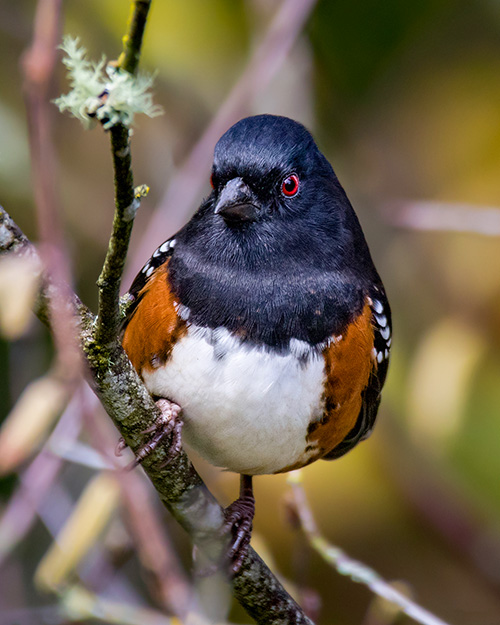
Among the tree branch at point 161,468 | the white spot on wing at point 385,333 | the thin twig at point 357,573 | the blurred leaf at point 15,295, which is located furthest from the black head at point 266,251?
the blurred leaf at point 15,295

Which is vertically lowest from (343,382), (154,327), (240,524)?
(240,524)

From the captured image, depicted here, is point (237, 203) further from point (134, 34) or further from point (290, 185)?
point (134, 34)

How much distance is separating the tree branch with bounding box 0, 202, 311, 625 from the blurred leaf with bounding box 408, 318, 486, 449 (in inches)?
56.2

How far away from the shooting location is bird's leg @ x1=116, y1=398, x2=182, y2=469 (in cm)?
182

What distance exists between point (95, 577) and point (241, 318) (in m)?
1.38

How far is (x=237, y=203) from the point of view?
210 cm

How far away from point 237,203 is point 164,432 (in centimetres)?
60

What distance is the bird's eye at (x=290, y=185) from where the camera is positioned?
2.23m

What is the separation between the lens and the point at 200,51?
12.9 ft

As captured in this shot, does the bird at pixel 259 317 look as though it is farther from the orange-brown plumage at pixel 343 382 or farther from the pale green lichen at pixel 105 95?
the pale green lichen at pixel 105 95

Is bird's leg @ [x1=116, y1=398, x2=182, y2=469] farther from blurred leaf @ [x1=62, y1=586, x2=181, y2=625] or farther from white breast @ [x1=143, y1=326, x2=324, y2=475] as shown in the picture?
blurred leaf @ [x1=62, y1=586, x2=181, y2=625]

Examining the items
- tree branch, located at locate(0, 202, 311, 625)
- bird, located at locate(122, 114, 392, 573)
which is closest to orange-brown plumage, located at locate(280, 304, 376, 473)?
bird, located at locate(122, 114, 392, 573)

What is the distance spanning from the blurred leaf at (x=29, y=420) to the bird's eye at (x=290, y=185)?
83cm

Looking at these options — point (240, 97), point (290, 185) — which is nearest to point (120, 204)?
point (290, 185)
